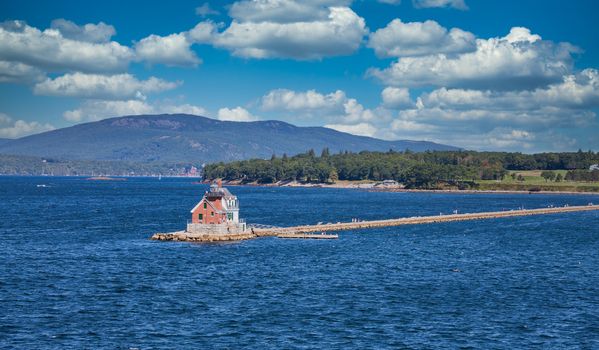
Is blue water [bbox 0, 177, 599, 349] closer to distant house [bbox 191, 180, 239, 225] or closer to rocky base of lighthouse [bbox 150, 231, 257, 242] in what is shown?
rocky base of lighthouse [bbox 150, 231, 257, 242]

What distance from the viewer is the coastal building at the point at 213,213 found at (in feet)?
399

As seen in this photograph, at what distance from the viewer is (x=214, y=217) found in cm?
12344

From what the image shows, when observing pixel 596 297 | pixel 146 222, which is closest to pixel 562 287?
pixel 596 297

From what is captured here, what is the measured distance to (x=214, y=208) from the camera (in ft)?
400

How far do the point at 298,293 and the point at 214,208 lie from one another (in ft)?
155

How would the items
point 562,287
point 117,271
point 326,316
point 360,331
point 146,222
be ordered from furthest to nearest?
point 146,222 < point 117,271 < point 562,287 < point 326,316 < point 360,331

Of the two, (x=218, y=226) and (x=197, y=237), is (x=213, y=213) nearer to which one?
(x=218, y=226)

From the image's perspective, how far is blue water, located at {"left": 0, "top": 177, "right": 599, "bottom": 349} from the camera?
59594 millimetres

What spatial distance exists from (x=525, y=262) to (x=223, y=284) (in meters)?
47.1

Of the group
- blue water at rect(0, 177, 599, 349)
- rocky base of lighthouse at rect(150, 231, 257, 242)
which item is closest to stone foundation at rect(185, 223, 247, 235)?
rocky base of lighthouse at rect(150, 231, 257, 242)

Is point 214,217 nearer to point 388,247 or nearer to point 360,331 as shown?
point 388,247

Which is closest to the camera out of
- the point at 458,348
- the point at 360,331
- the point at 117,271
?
the point at 458,348

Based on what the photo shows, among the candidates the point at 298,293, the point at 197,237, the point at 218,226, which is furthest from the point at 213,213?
the point at 298,293

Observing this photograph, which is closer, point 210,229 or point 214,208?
point 214,208
